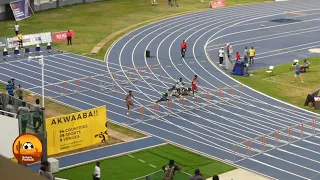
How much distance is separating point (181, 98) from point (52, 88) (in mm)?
8009

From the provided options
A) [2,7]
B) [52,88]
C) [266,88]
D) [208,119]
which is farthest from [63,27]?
[208,119]

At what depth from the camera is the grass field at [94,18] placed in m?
53.4

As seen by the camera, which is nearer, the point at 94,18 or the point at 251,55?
the point at 251,55

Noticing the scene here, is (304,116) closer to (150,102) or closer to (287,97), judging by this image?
(287,97)

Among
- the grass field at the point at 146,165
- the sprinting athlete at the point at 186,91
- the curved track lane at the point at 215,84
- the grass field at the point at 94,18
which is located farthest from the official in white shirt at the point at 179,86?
the grass field at the point at 94,18

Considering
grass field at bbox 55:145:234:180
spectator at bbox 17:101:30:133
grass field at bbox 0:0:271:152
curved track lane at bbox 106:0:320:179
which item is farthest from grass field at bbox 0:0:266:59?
spectator at bbox 17:101:30:133

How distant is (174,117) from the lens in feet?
104

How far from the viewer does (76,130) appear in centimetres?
2634

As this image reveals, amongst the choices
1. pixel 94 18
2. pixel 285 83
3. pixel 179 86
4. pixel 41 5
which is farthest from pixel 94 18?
pixel 179 86

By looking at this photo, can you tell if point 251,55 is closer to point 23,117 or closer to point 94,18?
point 94,18

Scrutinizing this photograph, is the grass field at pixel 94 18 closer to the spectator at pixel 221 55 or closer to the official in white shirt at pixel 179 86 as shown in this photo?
the spectator at pixel 221 55

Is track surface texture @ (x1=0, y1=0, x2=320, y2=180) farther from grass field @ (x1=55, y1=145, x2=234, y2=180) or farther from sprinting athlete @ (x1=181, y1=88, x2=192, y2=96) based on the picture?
grass field @ (x1=55, y1=145, x2=234, y2=180)

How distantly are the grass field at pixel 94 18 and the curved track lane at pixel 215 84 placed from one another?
274 cm

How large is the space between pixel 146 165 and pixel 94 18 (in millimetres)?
39746
